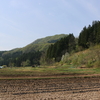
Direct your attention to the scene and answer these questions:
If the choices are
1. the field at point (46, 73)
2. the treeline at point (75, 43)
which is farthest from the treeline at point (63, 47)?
the field at point (46, 73)

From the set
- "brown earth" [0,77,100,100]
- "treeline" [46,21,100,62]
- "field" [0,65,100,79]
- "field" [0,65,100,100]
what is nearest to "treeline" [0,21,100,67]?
"treeline" [46,21,100,62]

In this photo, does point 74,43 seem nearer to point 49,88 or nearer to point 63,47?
point 63,47

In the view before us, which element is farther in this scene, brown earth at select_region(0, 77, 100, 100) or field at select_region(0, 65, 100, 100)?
field at select_region(0, 65, 100, 100)

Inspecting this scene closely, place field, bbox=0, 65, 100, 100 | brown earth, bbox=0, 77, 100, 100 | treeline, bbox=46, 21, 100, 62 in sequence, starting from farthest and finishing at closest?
treeline, bbox=46, 21, 100, 62
field, bbox=0, 65, 100, 100
brown earth, bbox=0, 77, 100, 100

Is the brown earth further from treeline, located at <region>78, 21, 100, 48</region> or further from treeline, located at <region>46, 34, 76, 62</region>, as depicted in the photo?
treeline, located at <region>46, 34, 76, 62</region>

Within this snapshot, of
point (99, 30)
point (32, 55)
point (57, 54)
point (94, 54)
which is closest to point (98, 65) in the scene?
point (94, 54)

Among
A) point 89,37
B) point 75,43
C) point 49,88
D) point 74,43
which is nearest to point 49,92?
point 49,88

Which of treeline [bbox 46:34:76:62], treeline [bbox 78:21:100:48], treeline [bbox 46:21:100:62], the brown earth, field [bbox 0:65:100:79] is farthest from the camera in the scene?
treeline [bbox 46:34:76:62]

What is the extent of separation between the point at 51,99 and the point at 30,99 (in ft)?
4.84

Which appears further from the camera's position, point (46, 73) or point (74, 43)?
point (74, 43)

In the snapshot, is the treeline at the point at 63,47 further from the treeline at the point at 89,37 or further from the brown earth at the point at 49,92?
the brown earth at the point at 49,92

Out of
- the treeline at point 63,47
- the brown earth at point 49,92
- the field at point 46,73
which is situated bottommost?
the field at point 46,73

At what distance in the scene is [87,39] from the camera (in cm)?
7525

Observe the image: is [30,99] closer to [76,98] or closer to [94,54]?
[76,98]
